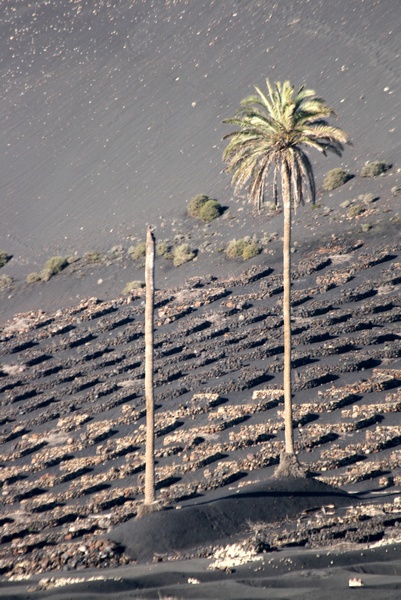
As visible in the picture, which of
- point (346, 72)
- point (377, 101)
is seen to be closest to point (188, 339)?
point (377, 101)

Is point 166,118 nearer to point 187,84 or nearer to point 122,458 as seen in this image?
point 187,84

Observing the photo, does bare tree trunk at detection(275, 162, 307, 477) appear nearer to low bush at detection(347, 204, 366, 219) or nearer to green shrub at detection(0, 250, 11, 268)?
low bush at detection(347, 204, 366, 219)

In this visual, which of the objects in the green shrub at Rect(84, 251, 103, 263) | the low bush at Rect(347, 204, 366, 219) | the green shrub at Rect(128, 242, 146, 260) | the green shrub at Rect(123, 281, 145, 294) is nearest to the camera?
the green shrub at Rect(123, 281, 145, 294)

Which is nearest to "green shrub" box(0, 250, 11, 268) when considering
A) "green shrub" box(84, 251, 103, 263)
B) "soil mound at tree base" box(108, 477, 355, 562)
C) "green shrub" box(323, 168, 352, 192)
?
"green shrub" box(84, 251, 103, 263)

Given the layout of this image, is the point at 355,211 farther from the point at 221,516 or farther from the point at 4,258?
the point at 221,516

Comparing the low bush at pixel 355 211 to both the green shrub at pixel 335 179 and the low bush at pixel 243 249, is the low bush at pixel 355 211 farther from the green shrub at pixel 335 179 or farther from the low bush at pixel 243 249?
the low bush at pixel 243 249

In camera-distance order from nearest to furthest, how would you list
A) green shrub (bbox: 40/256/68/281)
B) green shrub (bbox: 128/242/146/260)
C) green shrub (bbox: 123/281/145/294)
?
1. green shrub (bbox: 123/281/145/294)
2. green shrub (bbox: 128/242/146/260)
3. green shrub (bbox: 40/256/68/281)
